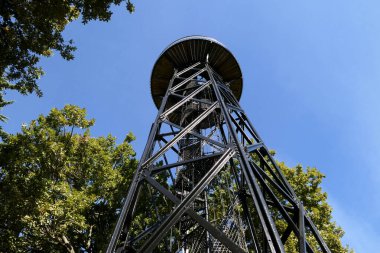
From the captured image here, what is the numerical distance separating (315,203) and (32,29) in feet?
37.2

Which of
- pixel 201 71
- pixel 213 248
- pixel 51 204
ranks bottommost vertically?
pixel 213 248

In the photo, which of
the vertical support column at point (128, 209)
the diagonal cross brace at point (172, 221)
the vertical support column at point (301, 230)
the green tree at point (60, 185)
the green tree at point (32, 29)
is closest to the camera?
the diagonal cross brace at point (172, 221)

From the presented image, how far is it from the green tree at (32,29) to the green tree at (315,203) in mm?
9080

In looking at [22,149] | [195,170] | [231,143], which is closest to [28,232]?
[22,149]

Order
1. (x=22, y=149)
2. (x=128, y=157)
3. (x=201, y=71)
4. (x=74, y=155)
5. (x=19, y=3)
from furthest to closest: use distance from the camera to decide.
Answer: (x=128, y=157) < (x=74, y=155) < (x=22, y=149) < (x=201, y=71) < (x=19, y=3)

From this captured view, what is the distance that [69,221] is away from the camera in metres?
11.1

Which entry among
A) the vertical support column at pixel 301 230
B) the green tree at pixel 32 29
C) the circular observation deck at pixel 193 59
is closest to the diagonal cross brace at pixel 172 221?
the vertical support column at pixel 301 230

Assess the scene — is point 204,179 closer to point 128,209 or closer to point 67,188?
point 128,209

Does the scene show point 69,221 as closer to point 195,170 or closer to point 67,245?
point 67,245

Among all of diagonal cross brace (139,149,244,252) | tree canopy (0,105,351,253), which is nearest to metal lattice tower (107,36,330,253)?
diagonal cross brace (139,149,244,252)

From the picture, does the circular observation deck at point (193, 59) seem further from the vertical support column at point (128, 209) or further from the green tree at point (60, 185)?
the vertical support column at point (128, 209)

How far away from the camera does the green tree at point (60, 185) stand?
10.9 m

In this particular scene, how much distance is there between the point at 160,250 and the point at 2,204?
215 inches

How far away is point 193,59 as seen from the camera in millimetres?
11844
